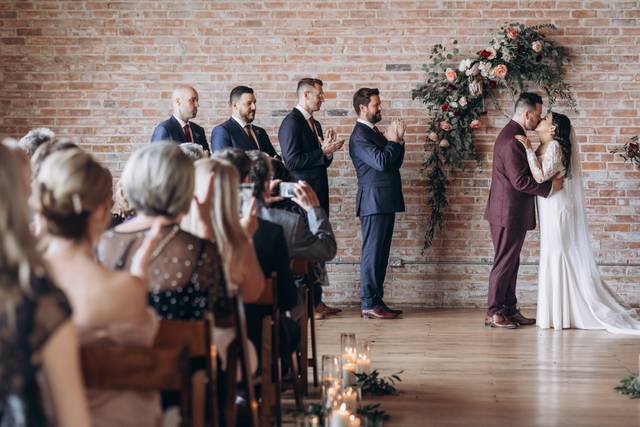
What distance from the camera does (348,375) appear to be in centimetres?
501

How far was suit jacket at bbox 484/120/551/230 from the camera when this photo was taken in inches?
298

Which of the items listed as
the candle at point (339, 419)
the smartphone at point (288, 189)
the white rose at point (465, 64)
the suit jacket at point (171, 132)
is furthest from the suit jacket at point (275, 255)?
the white rose at point (465, 64)

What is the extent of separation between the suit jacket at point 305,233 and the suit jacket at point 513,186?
2.73 m

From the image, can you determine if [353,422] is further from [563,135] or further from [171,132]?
[563,135]

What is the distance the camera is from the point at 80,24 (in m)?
8.62

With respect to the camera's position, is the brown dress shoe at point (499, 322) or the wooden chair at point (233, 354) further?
the brown dress shoe at point (499, 322)

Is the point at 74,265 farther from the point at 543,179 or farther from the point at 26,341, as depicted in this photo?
the point at 543,179

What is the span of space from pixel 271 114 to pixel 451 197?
1857 millimetres

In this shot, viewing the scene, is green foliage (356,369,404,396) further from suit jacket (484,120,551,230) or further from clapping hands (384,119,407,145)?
clapping hands (384,119,407,145)

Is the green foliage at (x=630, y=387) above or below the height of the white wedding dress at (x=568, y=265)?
below

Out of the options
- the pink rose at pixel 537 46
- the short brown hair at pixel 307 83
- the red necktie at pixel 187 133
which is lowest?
the red necktie at pixel 187 133

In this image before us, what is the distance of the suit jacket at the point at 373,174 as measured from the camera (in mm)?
7961

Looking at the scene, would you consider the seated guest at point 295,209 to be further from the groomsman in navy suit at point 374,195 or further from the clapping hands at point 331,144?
the groomsman in navy suit at point 374,195

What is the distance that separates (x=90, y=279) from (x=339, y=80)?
20.5ft
